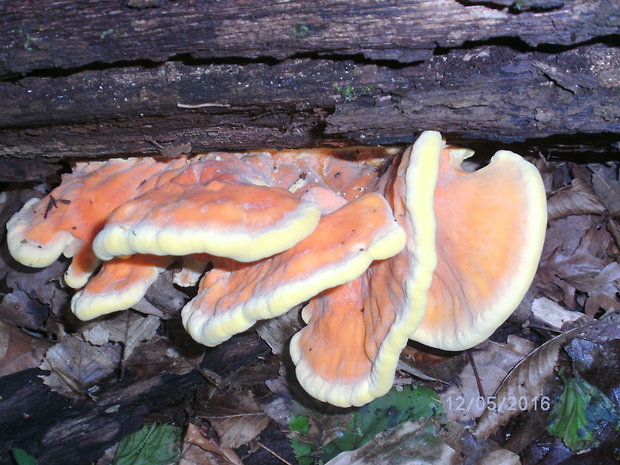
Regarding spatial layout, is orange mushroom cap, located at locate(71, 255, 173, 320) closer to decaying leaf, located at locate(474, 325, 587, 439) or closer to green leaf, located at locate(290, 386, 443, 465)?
green leaf, located at locate(290, 386, 443, 465)

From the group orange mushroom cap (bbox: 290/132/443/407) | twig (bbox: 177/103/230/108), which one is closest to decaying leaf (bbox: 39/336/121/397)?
orange mushroom cap (bbox: 290/132/443/407)

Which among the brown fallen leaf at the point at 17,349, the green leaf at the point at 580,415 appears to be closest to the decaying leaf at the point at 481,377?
the green leaf at the point at 580,415

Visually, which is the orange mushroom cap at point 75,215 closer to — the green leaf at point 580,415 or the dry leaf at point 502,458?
the dry leaf at point 502,458

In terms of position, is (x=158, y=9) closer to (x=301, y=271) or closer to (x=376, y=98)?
(x=376, y=98)

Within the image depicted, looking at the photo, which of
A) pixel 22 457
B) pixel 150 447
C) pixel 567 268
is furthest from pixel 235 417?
pixel 567 268

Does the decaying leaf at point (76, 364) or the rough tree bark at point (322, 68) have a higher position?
the rough tree bark at point (322, 68)

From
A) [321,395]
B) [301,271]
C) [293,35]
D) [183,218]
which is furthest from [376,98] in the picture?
[321,395]
